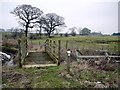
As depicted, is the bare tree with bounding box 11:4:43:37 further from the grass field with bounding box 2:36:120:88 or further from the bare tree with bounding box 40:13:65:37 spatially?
the grass field with bounding box 2:36:120:88

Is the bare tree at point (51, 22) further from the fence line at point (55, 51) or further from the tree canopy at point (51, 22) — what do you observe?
the fence line at point (55, 51)

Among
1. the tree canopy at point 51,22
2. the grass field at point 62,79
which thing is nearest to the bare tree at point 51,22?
the tree canopy at point 51,22

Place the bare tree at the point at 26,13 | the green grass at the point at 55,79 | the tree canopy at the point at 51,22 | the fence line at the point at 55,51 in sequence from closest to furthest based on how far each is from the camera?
the green grass at the point at 55,79, the fence line at the point at 55,51, the bare tree at the point at 26,13, the tree canopy at the point at 51,22

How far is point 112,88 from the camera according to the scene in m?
5.27

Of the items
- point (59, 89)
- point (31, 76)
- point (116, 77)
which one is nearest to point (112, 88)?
point (116, 77)

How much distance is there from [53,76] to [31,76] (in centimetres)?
81

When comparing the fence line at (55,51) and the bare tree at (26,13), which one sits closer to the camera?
the fence line at (55,51)

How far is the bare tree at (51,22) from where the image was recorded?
1824 inches

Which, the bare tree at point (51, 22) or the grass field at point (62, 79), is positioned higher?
the bare tree at point (51, 22)

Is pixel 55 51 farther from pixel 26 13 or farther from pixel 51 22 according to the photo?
pixel 51 22

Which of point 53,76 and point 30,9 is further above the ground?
point 30,9

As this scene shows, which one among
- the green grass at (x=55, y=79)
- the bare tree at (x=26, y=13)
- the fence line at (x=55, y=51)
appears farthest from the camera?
the bare tree at (x=26, y=13)

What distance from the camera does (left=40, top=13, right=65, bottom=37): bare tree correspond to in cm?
4633

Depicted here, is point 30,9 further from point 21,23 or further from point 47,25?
point 47,25
